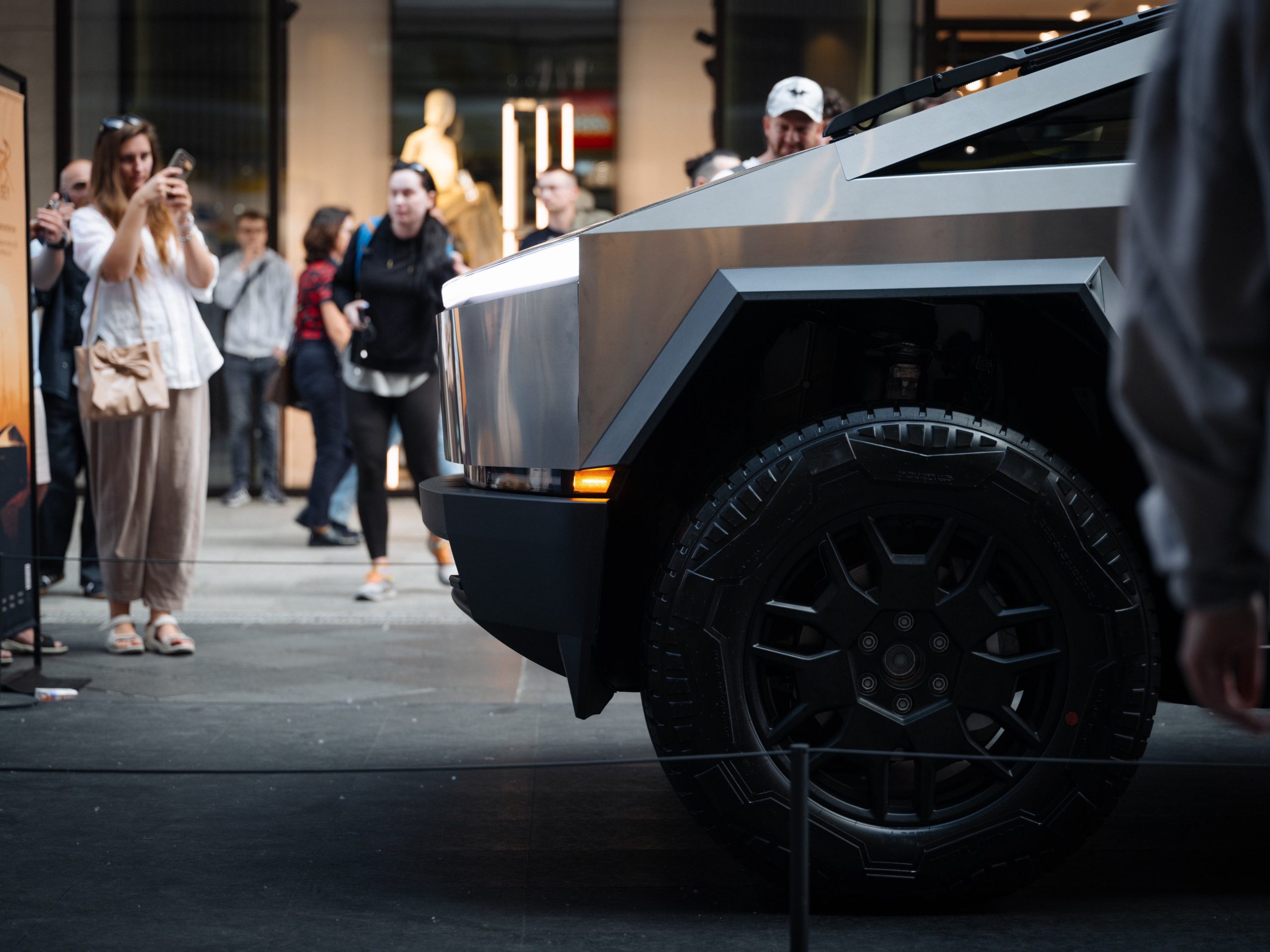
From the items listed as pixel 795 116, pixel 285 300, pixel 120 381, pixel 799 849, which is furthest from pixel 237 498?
pixel 799 849

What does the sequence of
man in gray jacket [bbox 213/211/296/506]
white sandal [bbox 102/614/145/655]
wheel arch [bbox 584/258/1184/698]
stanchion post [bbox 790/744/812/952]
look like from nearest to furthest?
stanchion post [bbox 790/744/812/952]
wheel arch [bbox 584/258/1184/698]
white sandal [bbox 102/614/145/655]
man in gray jacket [bbox 213/211/296/506]

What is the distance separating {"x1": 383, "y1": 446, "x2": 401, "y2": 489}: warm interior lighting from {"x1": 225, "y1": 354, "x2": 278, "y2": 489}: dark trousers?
2.88 ft

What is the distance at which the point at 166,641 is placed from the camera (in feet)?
18.3

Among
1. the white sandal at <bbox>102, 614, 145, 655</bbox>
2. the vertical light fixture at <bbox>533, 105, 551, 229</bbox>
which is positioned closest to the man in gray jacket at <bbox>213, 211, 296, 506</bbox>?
the vertical light fixture at <bbox>533, 105, 551, 229</bbox>

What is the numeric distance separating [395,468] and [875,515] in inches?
337

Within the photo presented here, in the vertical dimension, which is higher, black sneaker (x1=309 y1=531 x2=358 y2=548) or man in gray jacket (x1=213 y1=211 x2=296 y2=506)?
man in gray jacket (x1=213 y1=211 x2=296 y2=506)

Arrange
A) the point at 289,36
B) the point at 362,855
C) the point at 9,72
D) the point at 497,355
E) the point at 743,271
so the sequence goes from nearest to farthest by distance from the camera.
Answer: the point at 743,271 → the point at 497,355 → the point at 362,855 → the point at 9,72 → the point at 289,36

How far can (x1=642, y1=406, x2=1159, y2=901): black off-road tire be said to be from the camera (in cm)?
263

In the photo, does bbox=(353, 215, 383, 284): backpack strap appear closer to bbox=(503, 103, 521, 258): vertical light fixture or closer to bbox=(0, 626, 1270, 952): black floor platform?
bbox=(0, 626, 1270, 952): black floor platform

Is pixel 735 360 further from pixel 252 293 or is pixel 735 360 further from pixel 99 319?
pixel 252 293

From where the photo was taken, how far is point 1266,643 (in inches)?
106

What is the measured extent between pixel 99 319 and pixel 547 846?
307cm

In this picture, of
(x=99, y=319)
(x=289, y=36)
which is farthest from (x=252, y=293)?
(x=99, y=319)

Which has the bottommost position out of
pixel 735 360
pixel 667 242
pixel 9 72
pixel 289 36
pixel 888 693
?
pixel 888 693
